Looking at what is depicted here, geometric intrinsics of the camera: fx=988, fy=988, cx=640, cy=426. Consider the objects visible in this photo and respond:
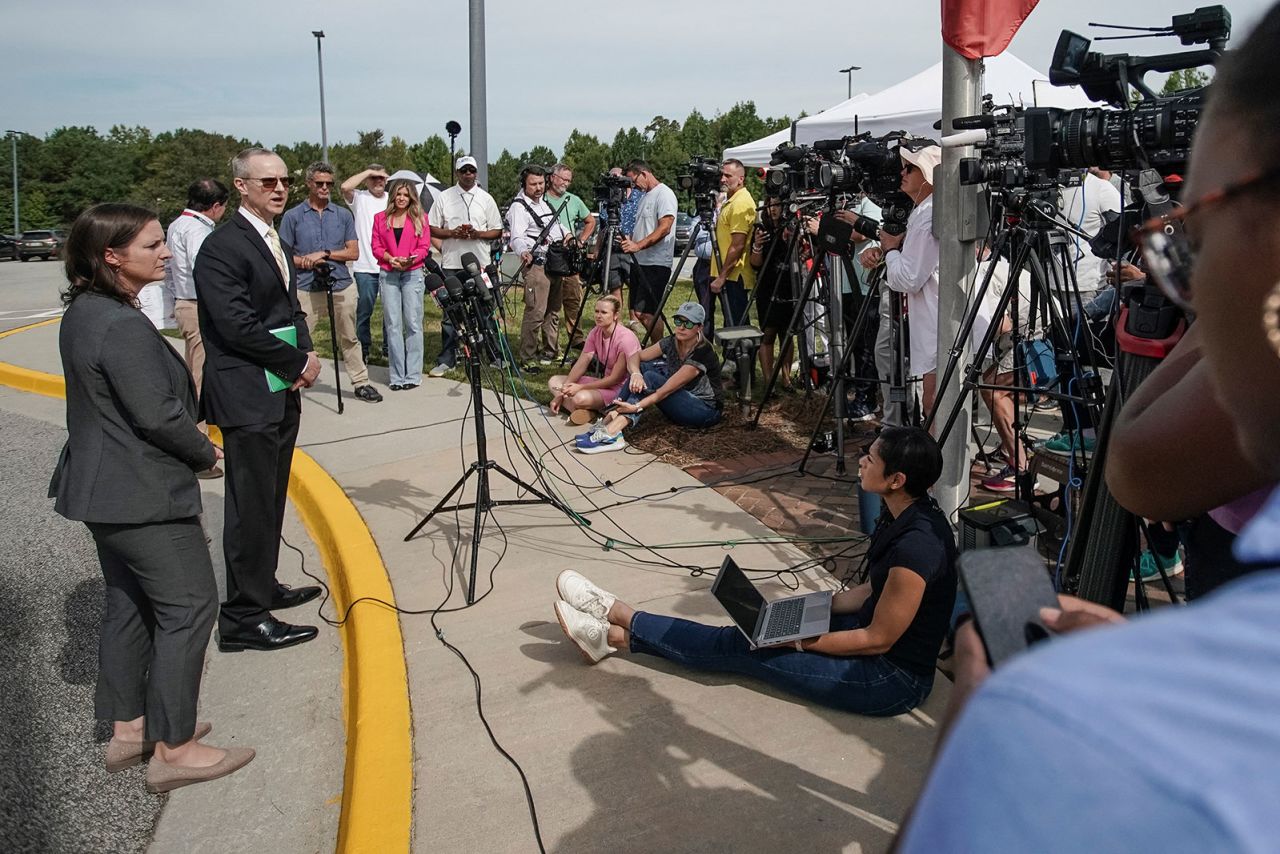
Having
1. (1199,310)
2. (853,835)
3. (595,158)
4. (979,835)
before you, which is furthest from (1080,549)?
(595,158)

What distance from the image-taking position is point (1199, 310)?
72cm

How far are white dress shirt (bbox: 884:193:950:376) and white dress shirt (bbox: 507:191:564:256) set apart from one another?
585cm

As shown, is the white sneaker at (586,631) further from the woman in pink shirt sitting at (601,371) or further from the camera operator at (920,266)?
the woman in pink shirt sitting at (601,371)

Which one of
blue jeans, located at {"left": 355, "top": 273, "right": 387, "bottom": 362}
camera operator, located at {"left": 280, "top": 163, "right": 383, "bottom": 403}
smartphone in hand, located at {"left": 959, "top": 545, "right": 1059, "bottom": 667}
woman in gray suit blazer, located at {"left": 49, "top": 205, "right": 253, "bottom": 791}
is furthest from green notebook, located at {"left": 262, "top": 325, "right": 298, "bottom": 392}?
blue jeans, located at {"left": 355, "top": 273, "right": 387, "bottom": 362}

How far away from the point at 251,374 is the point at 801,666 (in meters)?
2.59

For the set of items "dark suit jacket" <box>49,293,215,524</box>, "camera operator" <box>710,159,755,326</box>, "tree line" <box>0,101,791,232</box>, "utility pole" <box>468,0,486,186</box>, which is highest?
"tree line" <box>0,101,791,232</box>

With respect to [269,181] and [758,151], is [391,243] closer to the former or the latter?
[269,181]

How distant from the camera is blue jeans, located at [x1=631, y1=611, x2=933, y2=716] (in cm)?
337

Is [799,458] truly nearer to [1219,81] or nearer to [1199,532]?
[1199,532]

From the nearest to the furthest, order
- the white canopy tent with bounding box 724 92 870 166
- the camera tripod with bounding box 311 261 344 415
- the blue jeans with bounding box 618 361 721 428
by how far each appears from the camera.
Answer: the blue jeans with bounding box 618 361 721 428
the camera tripod with bounding box 311 261 344 415
the white canopy tent with bounding box 724 92 870 166

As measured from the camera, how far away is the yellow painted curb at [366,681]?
117 inches

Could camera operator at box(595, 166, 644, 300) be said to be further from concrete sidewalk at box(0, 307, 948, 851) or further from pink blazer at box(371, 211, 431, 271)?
concrete sidewalk at box(0, 307, 948, 851)

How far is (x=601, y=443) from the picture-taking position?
7.07 m

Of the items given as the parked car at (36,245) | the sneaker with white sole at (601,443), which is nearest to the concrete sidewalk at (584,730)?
the sneaker with white sole at (601,443)
